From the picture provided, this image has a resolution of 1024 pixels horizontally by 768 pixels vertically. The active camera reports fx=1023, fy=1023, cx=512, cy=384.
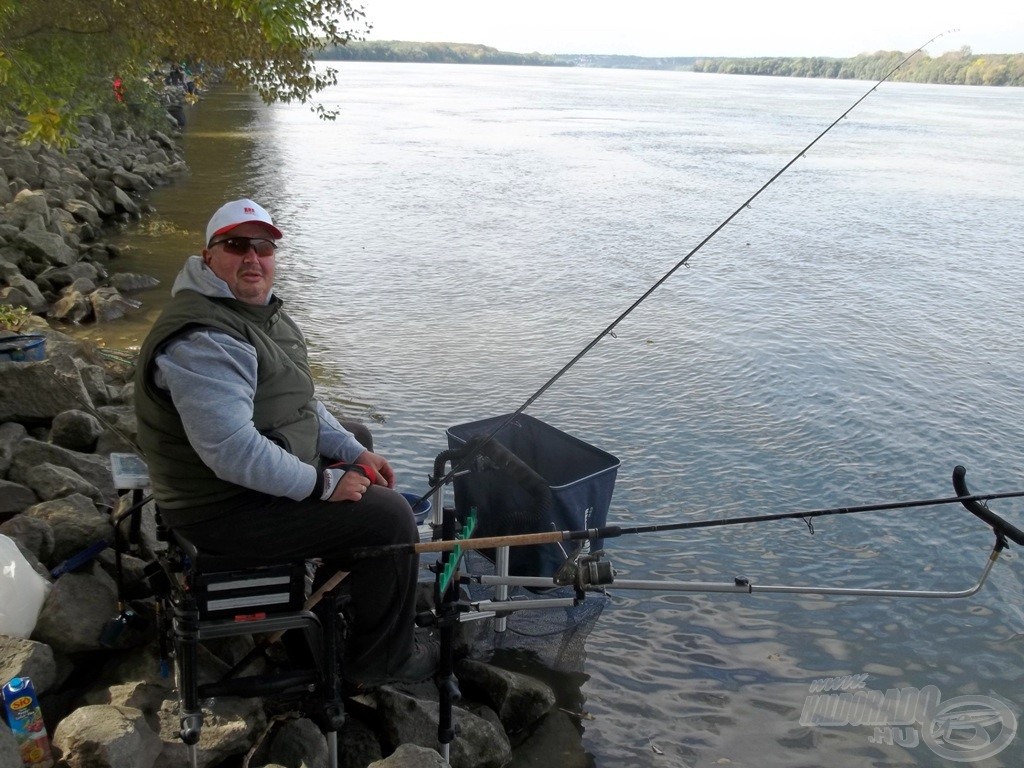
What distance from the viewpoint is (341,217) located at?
15180 millimetres

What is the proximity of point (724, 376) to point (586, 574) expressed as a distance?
4559mm

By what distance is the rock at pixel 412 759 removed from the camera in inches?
110

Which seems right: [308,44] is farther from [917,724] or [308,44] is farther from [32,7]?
[917,724]

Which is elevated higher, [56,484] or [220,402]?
[220,402]

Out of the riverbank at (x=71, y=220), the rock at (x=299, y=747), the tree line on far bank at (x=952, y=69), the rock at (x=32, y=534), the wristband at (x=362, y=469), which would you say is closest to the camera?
the wristband at (x=362, y=469)

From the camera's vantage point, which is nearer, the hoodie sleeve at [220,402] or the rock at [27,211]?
the hoodie sleeve at [220,402]

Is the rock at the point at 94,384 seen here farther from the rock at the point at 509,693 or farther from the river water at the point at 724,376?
the rock at the point at 509,693

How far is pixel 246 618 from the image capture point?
2758 mm

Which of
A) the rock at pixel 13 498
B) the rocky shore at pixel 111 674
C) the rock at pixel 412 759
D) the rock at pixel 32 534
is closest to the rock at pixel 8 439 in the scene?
the rocky shore at pixel 111 674

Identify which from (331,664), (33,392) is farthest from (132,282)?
(331,664)

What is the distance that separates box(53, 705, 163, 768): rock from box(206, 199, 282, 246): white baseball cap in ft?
4.45

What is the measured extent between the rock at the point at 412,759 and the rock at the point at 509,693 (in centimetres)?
73

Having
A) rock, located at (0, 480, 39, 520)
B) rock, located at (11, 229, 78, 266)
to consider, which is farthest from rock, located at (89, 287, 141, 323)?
rock, located at (0, 480, 39, 520)

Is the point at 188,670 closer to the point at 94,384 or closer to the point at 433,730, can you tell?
the point at 433,730
